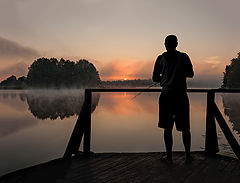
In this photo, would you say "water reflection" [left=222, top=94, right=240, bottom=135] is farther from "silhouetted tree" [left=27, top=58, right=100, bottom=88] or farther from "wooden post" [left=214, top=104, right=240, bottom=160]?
"silhouetted tree" [left=27, top=58, right=100, bottom=88]

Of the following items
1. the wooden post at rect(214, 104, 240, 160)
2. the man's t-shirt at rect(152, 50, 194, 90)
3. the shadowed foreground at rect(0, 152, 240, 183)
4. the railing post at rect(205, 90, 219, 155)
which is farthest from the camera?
the railing post at rect(205, 90, 219, 155)

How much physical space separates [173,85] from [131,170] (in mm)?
1719

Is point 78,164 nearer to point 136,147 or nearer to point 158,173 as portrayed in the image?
point 158,173

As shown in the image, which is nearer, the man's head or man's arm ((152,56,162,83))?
the man's head

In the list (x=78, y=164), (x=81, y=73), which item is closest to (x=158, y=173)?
(x=78, y=164)

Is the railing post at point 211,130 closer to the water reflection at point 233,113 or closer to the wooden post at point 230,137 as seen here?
the wooden post at point 230,137

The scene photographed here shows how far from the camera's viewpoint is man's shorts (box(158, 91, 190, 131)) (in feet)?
12.6

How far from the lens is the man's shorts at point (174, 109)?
385 cm

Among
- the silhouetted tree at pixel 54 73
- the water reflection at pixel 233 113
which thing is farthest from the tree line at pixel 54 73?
the water reflection at pixel 233 113

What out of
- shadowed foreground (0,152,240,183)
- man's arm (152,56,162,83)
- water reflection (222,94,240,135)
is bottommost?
water reflection (222,94,240,135)

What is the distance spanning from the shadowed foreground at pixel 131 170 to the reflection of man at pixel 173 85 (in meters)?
0.62

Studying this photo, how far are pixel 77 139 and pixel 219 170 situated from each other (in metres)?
2.77

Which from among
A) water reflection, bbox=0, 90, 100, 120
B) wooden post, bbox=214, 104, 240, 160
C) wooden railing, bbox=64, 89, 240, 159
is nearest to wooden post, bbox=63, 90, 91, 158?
wooden railing, bbox=64, 89, 240, 159

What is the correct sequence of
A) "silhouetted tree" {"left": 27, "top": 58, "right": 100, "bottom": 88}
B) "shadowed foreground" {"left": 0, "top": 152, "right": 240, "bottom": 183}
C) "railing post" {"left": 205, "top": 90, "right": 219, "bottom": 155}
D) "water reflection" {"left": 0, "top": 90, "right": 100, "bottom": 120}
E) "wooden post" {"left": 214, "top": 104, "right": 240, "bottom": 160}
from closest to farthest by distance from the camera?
"shadowed foreground" {"left": 0, "top": 152, "right": 240, "bottom": 183} → "wooden post" {"left": 214, "top": 104, "right": 240, "bottom": 160} → "railing post" {"left": 205, "top": 90, "right": 219, "bottom": 155} → "water reflection" {"left": 0, "top": 90, "right": 100, "bottom": 120} → "silhouetted tree" {"left": 27, "top": 58, "right": 100, "bottom": 88}
